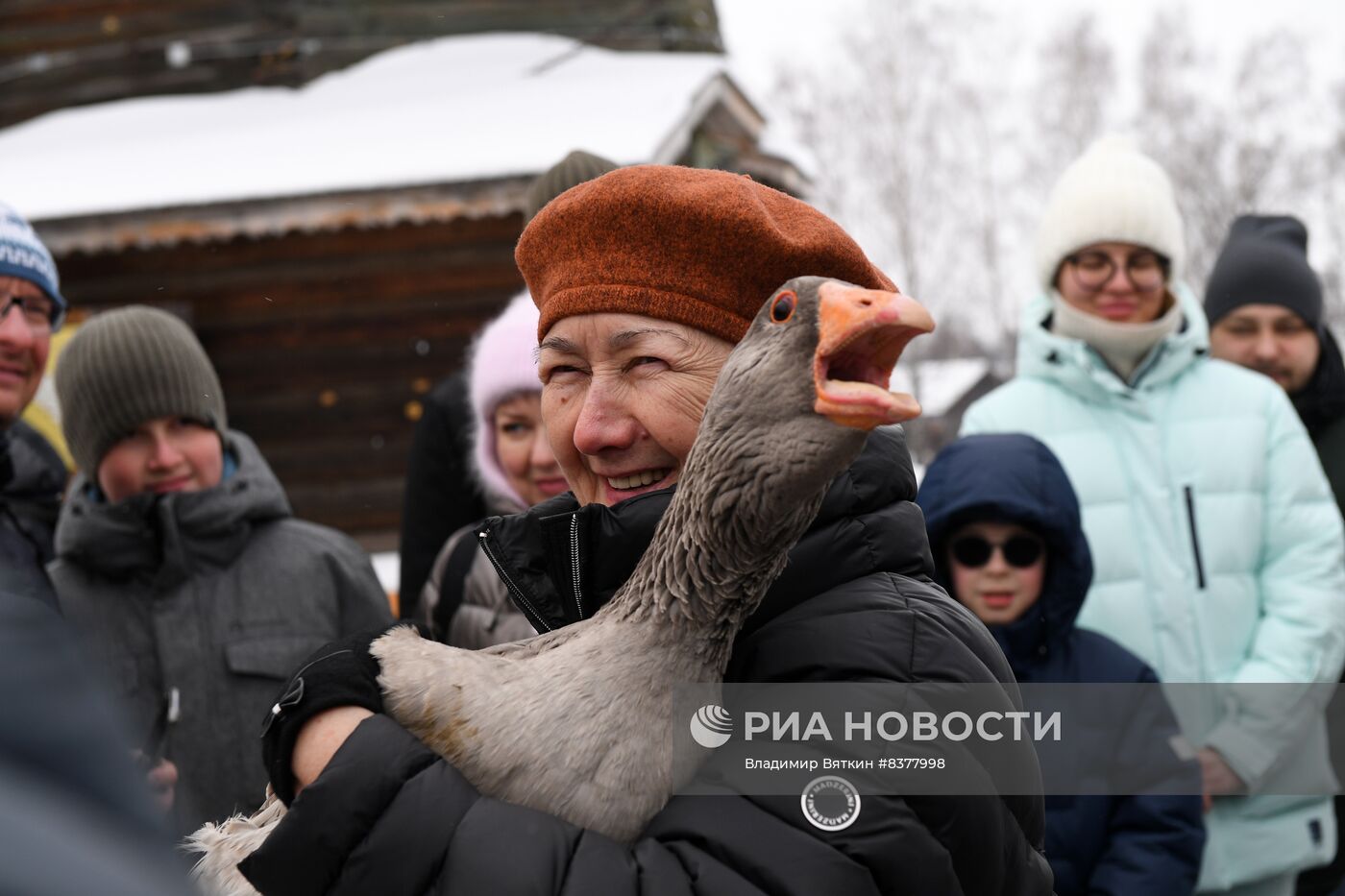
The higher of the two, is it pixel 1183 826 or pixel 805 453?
pixel 805 453

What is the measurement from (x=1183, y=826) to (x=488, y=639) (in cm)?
182

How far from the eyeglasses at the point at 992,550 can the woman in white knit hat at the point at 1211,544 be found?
356 millimetres

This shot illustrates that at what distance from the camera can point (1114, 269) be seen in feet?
13.1

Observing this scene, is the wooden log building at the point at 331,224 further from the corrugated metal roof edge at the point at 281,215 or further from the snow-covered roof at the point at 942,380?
the snow-covered roof at the point at 942,380

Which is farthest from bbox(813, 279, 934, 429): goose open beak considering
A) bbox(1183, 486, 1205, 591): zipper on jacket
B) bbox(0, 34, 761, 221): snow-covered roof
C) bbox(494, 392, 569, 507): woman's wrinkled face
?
bbox(0, 34, 761, 221): snow-covered roof

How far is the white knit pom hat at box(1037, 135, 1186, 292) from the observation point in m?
4.00

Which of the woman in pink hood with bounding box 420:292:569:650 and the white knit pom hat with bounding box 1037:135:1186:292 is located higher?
the white knit pom hat with bounding box 1037:135:1186:292

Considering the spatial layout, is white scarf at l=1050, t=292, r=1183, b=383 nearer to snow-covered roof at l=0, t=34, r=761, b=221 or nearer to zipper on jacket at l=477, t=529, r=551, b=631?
zipper on jacket at l=477, t=529, r=551, b=631

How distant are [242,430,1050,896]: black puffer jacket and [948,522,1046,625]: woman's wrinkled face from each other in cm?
166

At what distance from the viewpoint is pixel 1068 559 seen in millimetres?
3316

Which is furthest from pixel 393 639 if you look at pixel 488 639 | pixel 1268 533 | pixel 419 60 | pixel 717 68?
pixel 419 60

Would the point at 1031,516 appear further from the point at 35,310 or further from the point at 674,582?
the point at 35,310

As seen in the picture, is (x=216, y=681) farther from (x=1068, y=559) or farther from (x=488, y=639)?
(x=1068, y=559)

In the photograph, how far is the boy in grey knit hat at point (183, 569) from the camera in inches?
125
